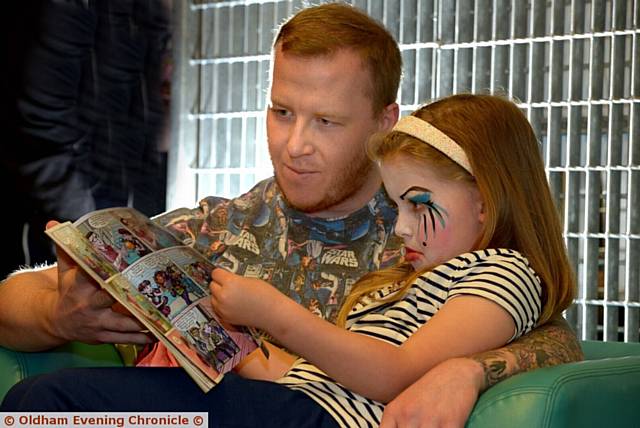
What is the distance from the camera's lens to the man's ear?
180 centimetres

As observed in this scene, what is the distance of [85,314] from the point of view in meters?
1.60

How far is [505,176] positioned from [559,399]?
0.35 metres

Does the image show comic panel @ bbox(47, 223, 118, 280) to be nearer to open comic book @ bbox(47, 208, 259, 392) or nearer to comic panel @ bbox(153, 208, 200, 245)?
open comic book @ bbox(47, 208, 259, 392)

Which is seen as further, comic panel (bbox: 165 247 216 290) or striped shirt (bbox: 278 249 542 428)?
comic panel (bbox: 165 247 216 290)

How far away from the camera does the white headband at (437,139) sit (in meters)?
1.40

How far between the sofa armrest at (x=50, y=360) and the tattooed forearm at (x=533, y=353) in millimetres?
783

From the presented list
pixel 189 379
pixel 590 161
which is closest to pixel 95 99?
pixel 590 161

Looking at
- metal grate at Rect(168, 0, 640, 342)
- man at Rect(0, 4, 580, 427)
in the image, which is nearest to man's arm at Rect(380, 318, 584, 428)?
man at Rect(0, 4, 580, 427)

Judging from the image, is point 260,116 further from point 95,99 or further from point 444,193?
point 444,193

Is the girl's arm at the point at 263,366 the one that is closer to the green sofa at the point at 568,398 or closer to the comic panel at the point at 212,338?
the comic panel at the point at 212,338

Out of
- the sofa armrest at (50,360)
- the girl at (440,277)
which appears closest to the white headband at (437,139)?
the girl at (440,277)

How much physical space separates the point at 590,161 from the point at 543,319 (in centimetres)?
135

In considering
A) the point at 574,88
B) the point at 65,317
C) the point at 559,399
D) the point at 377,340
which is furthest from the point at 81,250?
the point at 574,88

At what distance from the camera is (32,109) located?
10.4ft
